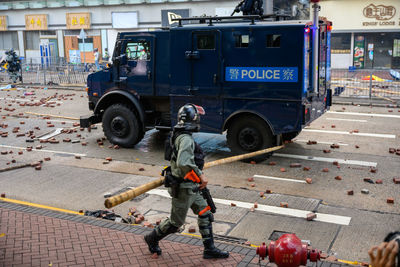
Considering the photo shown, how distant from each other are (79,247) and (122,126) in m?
5.99

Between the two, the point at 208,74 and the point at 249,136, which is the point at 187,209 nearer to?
the point at 249,136

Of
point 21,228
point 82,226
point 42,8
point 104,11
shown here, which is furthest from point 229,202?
point 42,8

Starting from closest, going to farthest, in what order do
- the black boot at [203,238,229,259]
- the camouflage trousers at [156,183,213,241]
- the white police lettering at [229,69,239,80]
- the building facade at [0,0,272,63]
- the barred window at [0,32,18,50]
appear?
1. the camouflage trousers at [156,183,213,241]
2. the black boot at [203,238,229,259]
3. the white police lettering at [229,69,239,80]
4. the building facade at [0,0,272,63]
5. the barred window at [0,32,18,50]

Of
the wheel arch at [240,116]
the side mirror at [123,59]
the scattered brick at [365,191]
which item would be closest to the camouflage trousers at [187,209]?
the scattered brick at [365,191]

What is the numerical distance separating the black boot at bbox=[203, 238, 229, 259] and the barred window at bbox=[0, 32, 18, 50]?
152 feet

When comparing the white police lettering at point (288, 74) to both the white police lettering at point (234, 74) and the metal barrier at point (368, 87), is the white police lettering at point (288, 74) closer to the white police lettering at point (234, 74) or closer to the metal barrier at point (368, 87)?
the white police lettering at point (234, 74)

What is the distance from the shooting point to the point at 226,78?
10180mm

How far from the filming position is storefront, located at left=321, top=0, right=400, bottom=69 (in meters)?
33.8

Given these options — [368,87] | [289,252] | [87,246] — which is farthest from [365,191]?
[368,87]

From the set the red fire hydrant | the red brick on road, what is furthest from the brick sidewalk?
the red fire hydrant

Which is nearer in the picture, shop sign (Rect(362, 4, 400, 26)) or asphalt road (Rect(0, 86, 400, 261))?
asphalt road (Rect(0, 86, 400, 261))

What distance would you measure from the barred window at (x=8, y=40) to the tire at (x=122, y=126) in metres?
39.3

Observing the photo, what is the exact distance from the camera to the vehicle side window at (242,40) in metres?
9.87

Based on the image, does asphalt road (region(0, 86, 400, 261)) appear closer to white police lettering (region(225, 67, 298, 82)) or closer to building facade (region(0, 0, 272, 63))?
white police lettering (region(225, 67, 298, 82))
